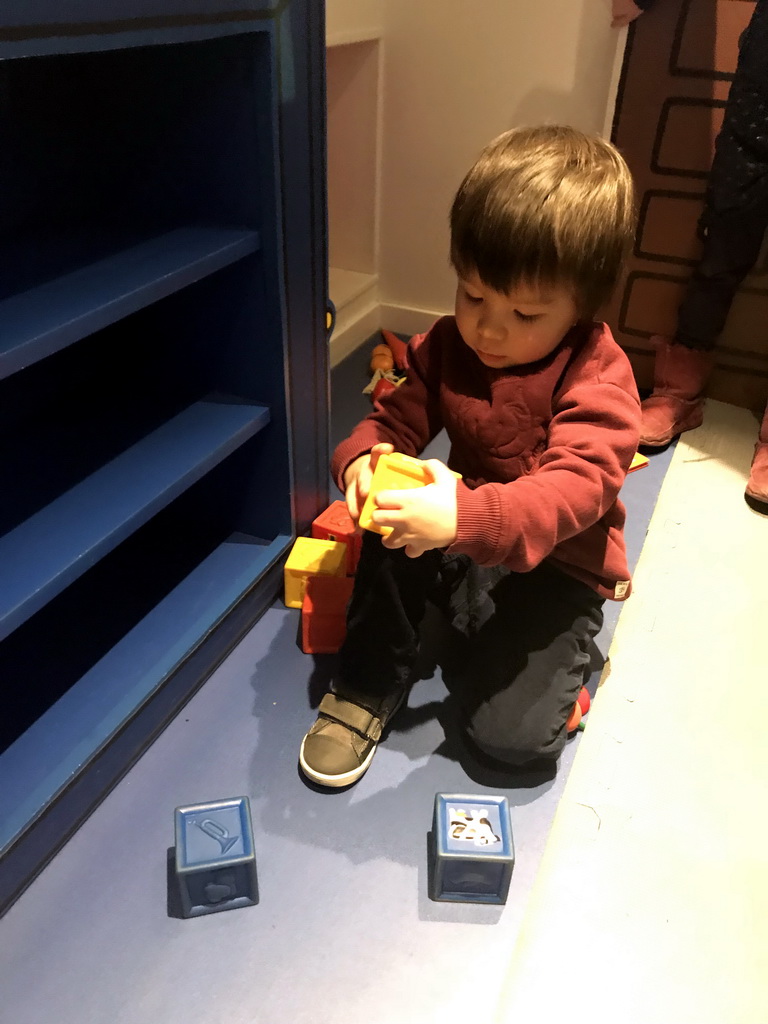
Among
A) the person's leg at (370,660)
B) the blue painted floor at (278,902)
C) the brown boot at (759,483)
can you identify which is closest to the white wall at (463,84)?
the brown boot at (759,483)

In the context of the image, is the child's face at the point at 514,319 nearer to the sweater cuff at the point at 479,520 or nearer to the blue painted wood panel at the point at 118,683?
the sweater cuff at the point at 479,520

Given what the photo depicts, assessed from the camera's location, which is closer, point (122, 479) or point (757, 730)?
point (122, 479)

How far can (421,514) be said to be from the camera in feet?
2.45

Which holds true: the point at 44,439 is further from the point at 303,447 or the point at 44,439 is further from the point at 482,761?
the point at 482,761

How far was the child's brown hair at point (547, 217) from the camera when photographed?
0.77 m

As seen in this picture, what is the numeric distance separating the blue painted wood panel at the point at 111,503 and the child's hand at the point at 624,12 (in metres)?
1.07

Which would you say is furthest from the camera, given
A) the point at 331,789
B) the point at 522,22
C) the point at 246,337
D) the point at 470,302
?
the point at 522,22

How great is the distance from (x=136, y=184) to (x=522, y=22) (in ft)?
3.27

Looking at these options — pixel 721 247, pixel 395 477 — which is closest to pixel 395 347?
pixel 721 247

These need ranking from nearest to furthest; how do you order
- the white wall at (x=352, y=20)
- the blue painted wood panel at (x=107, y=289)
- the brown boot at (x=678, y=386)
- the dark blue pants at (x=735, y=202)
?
1. the blue painted wood panel at (x=107, y=289)
2. the dark blue pants at (x=735, y=202)
3. the white wall at (x=352, y=20)
4. the brown boot at (x=678, y=386)

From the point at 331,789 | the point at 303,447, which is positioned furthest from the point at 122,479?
the point at 331,789

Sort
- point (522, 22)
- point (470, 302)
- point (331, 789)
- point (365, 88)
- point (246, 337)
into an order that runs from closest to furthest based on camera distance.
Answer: point (470, 302), point (331, 789), point (246, 337), point (522, 22), point (365, 88)

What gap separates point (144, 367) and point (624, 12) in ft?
3.67

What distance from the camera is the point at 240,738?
102cm
